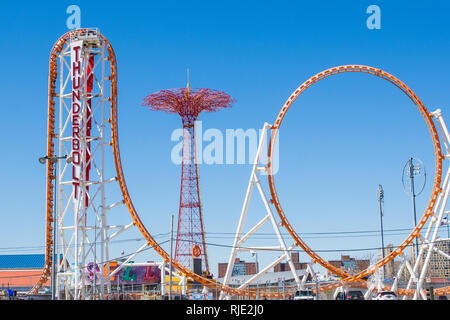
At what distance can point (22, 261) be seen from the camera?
68.9 m

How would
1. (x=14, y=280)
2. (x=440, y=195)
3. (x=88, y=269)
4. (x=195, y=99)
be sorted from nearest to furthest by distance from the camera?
(x=440, y=195), (x=88, y=269), (x=195, y=99), (x=14, y=280)

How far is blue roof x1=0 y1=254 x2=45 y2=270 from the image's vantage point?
221 feet

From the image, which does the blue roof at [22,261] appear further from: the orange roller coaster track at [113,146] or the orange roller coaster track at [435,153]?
the orange roller coaster track at [435,153]

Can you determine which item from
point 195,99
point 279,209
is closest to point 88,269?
point 279,209

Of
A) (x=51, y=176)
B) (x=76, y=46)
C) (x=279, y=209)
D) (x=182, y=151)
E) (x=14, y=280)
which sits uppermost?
(x=76, y=46)

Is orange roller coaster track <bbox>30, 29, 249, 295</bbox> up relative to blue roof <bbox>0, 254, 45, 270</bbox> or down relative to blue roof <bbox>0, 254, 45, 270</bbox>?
up

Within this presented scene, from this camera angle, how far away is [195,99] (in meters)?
56.6

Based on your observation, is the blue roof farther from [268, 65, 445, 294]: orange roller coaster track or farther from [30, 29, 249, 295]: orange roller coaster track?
[268, 65, 445, 294]: orange roller coaster track

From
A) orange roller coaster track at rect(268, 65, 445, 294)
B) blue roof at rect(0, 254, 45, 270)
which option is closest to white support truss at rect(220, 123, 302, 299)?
orange roller coaster track at rect(268, 65, 445, 294)

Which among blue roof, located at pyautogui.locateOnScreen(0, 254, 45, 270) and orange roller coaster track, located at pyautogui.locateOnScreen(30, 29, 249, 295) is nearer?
orange roller coaster track, located at pyautogui.locateOnScreen(30, 29, 249, 295)
